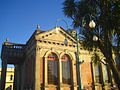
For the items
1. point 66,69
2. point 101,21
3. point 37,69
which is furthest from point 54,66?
point 101,21

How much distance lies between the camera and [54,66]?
20.6 m

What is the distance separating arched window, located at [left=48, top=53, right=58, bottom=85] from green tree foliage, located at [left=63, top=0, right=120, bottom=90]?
937cm

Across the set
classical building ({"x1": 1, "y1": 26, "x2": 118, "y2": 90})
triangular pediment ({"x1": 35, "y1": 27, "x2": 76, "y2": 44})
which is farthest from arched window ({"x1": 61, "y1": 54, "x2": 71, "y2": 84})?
triangular pediment ({"x1": 35, "y1": 27, "x2": 76, "y2": 44})

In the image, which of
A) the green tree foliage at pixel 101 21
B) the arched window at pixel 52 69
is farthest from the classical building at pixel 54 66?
the green tree foliage at pixel 101 21

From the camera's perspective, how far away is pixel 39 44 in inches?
794

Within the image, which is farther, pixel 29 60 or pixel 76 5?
pixel 29 60

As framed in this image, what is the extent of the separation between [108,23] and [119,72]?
11.7 feet

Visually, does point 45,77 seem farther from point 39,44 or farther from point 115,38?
point 115,38

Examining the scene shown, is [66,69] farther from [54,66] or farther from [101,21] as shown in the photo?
[101,21]

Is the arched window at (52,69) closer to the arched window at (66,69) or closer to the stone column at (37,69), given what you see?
the arched window at (66,69)

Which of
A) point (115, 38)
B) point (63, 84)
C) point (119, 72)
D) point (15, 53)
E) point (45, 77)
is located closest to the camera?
point (119, 72)

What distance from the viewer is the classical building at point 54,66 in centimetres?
1936

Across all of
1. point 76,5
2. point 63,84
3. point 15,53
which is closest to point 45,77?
point 63,84

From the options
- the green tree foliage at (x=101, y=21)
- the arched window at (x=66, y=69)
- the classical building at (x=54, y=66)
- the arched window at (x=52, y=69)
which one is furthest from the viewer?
the arched window at (x=66, y=69)
